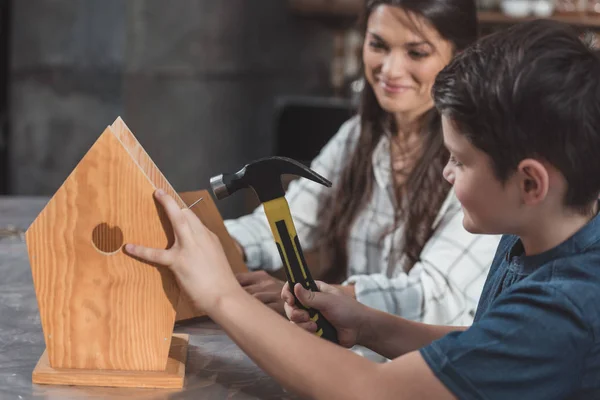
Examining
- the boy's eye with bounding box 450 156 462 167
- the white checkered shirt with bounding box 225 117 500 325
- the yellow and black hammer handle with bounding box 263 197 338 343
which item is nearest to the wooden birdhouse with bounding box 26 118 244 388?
the yellow and black hammer handle with bounding box 263 197 338 343

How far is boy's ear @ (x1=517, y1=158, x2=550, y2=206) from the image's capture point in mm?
977

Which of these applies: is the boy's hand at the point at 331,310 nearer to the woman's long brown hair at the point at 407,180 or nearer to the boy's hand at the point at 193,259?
the boy's hand at the point at 193,259

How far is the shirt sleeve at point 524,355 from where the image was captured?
930 mm

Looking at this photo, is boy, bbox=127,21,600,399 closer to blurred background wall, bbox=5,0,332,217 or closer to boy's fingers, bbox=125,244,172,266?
boy's fingers, bbox=125,244,172,266

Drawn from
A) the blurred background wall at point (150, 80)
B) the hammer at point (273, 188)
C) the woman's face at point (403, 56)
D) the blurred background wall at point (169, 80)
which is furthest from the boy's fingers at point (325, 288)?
the blurred background wall at point (150, 80)

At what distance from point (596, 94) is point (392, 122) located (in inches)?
46.4

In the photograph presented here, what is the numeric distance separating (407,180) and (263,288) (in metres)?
0.62

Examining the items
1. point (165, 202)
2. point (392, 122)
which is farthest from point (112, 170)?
point (392, 122)

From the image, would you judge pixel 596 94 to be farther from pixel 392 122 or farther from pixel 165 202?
pixel 392 122

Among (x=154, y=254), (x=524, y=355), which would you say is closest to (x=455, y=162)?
(x=524, y=355)

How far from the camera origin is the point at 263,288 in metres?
1.53

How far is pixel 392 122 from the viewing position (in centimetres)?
214

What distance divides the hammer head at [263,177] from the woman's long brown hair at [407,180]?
2.64 ft

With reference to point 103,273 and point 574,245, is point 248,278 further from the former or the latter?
point 574,245
